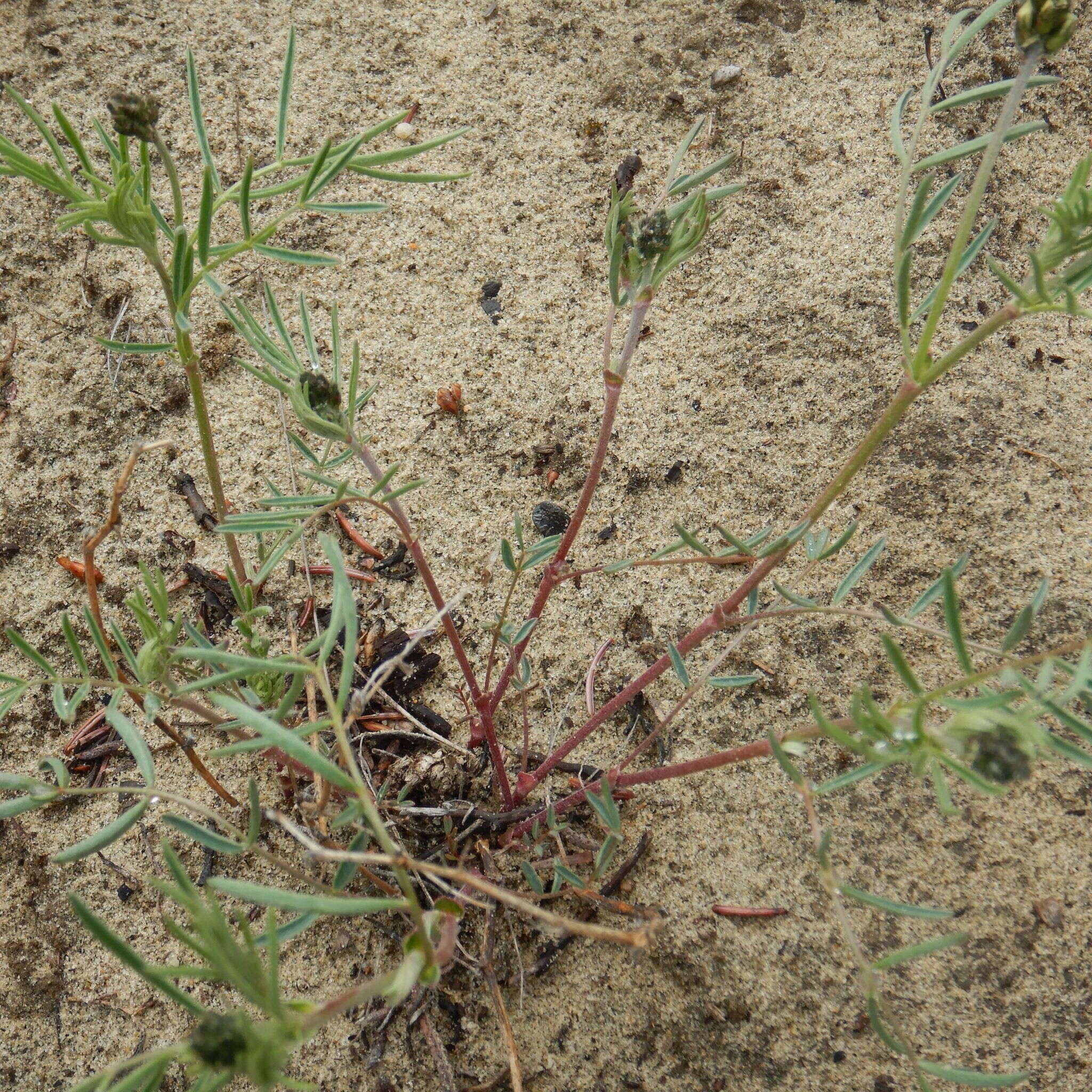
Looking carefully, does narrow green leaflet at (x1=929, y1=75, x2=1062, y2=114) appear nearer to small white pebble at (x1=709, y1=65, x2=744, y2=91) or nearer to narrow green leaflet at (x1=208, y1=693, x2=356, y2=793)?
narrow green leaflet at (x1=208, y1=693, x2=356, y2=793)

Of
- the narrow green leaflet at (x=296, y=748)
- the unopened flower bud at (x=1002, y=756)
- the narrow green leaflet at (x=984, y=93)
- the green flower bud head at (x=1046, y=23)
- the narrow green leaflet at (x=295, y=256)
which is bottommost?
the narrow green leaflet at (x=296, y=748)

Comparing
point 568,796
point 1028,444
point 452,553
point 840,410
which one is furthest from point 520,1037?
point 1028,444

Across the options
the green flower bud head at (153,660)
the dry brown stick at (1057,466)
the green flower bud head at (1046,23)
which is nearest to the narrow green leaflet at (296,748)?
the green flower bud head at (153,660)

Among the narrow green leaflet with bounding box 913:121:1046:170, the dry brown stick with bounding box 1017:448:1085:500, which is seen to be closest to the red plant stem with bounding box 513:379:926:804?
the narrow green leaflet with bounding box 913:121:1046:170

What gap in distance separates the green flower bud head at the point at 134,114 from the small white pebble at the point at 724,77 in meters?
1.59

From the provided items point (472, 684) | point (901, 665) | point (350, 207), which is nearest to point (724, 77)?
point (350, 207)

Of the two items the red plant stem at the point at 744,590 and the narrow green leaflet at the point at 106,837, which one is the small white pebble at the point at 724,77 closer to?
the red plant stem at the point at 744,590

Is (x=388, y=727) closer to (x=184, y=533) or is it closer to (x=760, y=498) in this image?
(x=184, y=533)

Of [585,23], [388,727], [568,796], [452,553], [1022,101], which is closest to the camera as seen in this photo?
[568,796]

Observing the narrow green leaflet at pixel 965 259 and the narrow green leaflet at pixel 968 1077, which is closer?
the narrow green leaflet at pixel 968 1077

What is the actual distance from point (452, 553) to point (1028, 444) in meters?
1.20

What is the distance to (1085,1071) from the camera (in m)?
1.32

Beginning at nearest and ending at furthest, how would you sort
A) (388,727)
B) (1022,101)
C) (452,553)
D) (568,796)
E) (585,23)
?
(568,796), (388,727), (452,553), (1022,101), (585,23)

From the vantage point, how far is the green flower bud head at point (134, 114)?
972 millimetres
